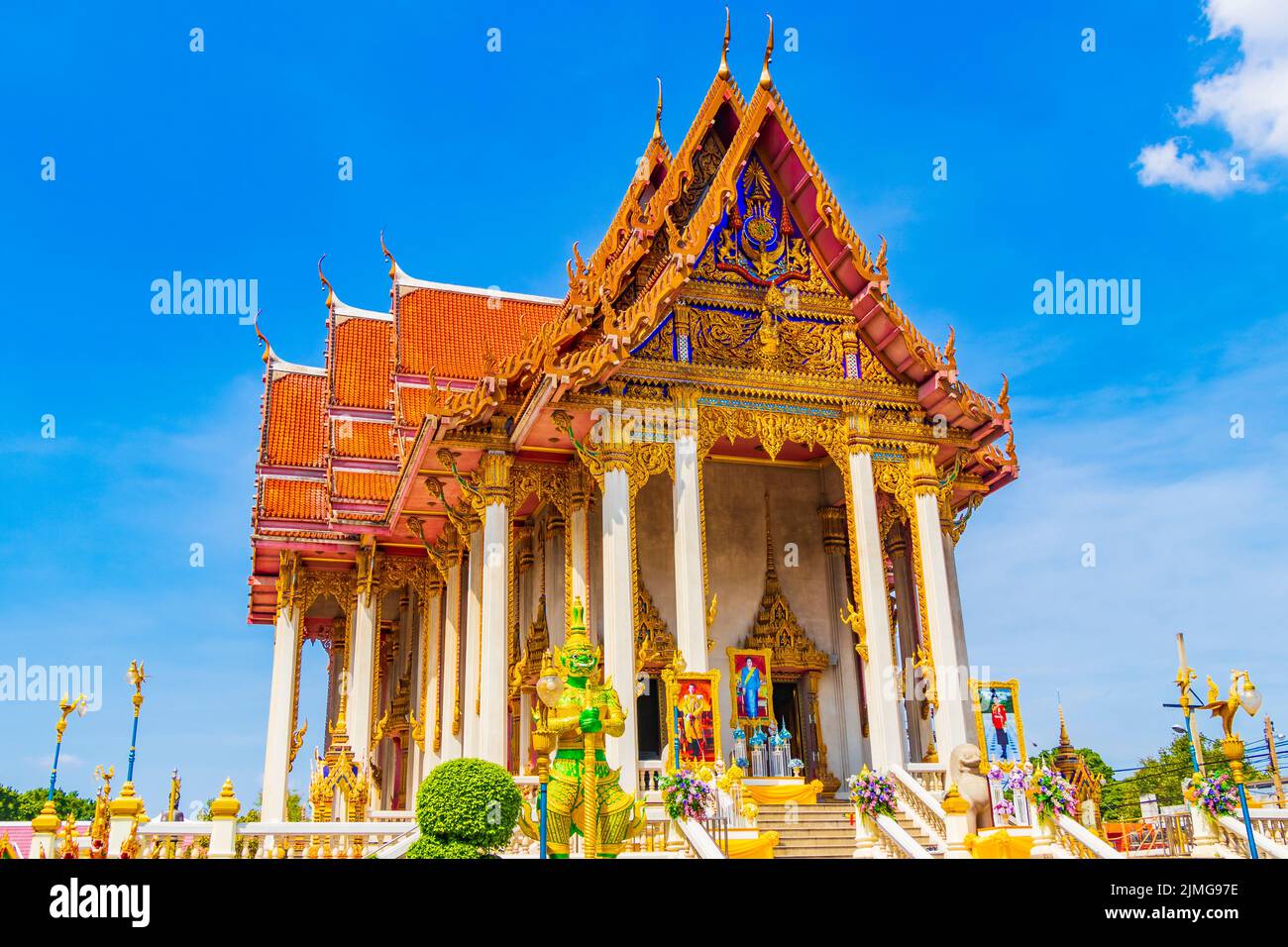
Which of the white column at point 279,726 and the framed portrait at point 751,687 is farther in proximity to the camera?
the white column at point 279,726

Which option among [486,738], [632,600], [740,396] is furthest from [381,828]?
[740,396]

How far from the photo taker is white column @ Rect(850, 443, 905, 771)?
14062 mm

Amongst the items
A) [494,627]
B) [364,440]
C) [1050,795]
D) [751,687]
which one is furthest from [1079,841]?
[364,440]

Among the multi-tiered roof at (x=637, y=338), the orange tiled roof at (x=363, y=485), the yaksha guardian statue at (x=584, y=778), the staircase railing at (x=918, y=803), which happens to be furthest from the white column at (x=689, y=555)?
the orange tiled roof at (x=363, y=485)

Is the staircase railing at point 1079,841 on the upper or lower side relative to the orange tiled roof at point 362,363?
lower

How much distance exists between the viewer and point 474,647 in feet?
51.4

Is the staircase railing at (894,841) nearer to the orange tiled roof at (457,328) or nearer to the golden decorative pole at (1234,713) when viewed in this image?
the golden decorative pole at (1234,713)

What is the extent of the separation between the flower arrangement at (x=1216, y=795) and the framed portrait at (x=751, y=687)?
18.2ft

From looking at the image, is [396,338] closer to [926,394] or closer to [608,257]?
[608,257]

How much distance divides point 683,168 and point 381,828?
9.38 metres

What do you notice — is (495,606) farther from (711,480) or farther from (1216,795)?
(1216,795)

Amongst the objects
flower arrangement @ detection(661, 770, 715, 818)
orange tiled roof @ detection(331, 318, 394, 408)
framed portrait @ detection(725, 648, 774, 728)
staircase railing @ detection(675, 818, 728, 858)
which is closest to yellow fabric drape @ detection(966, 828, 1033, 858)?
staircase railing @ detection(675, 818, 728, 858)

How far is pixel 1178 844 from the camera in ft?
39.9

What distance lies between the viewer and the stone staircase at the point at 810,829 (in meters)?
12.4
